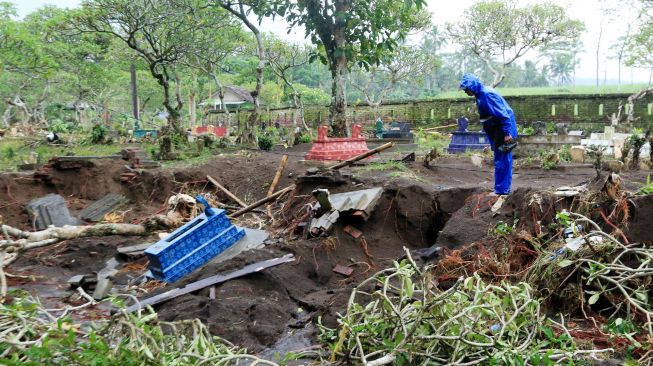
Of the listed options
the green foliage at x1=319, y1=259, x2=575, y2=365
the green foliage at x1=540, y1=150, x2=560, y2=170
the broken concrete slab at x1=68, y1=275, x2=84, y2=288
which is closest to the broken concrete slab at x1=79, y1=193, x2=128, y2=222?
the broken concrete slab at x1=68, y1=275, x2=84, y2=288

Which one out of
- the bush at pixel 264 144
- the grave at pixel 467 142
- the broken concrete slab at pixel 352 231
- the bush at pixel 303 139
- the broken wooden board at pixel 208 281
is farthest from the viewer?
the bush at pixel 303 139

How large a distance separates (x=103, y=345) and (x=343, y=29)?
12.6 meters

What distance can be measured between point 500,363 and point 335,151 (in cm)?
1002

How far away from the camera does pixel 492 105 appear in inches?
297

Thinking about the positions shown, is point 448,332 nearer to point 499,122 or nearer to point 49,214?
point 499,122

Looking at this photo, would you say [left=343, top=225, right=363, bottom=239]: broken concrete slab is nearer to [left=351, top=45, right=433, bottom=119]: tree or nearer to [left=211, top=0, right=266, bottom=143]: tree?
[left=211, top=0, right=266, bottom=143]: tree

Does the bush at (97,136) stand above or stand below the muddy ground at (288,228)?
above

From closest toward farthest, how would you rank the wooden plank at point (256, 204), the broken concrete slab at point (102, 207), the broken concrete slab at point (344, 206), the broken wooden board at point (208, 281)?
1. the broken wooden board at point (208, 281)
2. the broken concrete slab at point (344, 206)
3. the wooden plank at point (256, 204)
4. the broken concrete slab at point (102, 207)

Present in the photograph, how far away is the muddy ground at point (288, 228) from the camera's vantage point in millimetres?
5629

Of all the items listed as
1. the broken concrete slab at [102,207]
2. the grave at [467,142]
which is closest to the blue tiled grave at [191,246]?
the broken concrete slab at [102,207]

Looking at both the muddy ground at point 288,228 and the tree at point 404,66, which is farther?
the tree at point 404,66

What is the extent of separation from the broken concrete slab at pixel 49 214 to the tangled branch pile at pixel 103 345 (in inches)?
237

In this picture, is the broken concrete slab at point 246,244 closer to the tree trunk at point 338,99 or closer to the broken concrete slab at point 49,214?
the broken concrete slab at point 49,214

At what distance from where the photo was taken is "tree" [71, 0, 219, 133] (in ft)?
50.2
